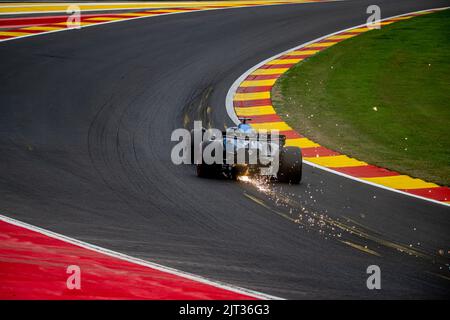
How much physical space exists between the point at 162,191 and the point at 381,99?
8512 millimetres

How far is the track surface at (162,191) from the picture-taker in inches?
342

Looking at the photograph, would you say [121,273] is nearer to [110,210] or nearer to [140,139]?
[110,210]

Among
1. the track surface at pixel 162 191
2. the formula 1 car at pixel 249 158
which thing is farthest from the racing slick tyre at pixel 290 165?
the track surface at pixel 162 191

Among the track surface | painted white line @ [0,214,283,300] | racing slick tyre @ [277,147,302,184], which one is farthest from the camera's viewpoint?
racing slick tyre @ [277,147,302,184]

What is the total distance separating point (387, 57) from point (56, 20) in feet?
34.3

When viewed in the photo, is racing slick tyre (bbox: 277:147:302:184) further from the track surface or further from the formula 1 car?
the track surface

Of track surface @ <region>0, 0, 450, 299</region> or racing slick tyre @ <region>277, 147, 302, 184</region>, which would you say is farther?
racing slick tyre @ <region>277, 147, 302, 184</region>

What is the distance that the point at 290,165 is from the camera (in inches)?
471

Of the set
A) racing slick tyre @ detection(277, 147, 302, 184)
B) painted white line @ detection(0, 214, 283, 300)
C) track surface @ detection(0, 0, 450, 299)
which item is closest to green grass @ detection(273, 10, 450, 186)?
track surface @ detection(0, 0, 450, 299)

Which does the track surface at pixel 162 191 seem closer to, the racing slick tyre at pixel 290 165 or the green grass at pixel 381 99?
the racing slick tyre at pixel 290 165

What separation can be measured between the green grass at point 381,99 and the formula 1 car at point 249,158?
2.39 metres

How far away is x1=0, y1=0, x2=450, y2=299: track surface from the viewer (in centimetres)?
870

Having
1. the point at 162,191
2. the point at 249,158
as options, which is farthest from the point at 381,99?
the point at 162,191

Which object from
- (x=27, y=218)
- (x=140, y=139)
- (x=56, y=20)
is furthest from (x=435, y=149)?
(x=56, y=20)
